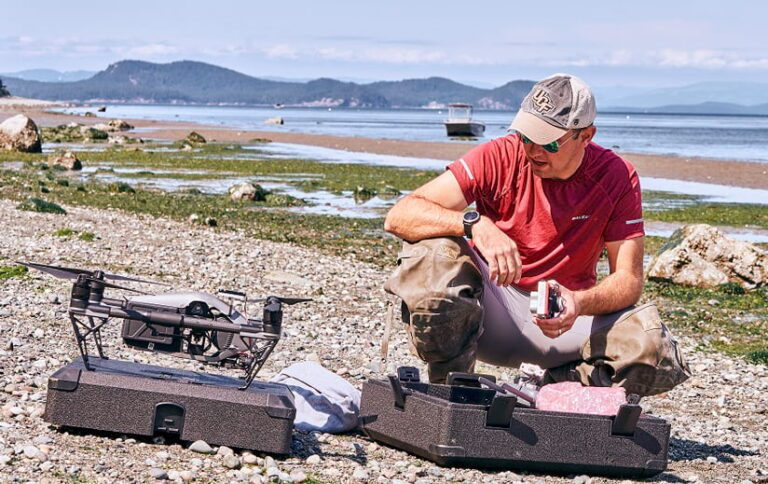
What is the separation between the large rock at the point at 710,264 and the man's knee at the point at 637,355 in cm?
940

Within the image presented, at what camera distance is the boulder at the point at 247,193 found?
24969 mm

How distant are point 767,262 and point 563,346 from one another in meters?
10.2

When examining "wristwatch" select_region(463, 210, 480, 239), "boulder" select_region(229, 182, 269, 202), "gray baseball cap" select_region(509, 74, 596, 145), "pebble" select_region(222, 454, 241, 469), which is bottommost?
"boulder" select_region(229, 182, 269, 202)

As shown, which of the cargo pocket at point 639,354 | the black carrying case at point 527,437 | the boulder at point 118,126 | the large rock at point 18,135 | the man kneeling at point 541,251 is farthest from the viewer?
the boulder at point 118,126

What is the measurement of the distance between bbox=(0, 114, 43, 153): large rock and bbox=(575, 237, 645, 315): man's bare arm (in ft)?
123

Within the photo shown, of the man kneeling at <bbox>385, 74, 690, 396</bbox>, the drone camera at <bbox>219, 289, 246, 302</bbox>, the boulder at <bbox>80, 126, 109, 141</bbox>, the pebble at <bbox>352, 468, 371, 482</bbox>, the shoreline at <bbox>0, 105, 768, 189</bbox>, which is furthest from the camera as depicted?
the boulder at <bbox>80, 126, 109, 141</bbox>

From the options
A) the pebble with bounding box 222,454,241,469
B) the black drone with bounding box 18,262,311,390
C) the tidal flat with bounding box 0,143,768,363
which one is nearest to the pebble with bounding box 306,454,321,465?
the pebble with bounding box 222,454,241,469

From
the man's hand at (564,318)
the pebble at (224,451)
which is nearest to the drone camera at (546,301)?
the man's hand at (564,318)

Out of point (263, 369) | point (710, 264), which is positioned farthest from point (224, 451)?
point (710, 264)

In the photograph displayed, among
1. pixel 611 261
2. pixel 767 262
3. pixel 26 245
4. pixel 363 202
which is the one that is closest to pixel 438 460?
pixel 611 261

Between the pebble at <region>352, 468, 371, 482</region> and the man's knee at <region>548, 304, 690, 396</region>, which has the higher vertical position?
the man's knee at <region>548, 304, 690, 396</region>

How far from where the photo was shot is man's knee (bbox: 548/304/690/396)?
6.02m

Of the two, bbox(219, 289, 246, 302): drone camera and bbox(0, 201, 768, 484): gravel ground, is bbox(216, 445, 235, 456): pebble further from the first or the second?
bbox(219, 289, 246, 302): drone camera

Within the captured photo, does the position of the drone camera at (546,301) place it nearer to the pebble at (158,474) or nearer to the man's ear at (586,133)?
the man's ear at (586,133)
